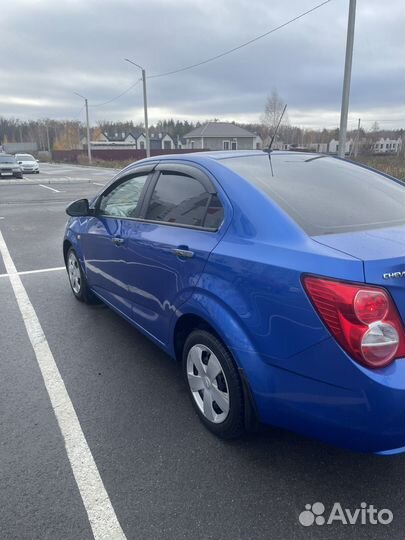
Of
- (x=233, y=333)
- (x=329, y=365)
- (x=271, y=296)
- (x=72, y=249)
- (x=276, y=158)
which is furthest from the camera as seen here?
(x=72, y=249)

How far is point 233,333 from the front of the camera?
2.31 meters

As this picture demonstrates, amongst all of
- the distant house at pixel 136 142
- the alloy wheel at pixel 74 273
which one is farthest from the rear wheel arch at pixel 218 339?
the distant house at pixel 136 142

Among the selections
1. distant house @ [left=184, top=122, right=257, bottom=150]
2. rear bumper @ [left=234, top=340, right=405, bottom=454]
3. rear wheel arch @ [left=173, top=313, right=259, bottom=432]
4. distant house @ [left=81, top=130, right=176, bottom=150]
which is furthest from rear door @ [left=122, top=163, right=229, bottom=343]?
distant house @ [left=81, top=130, right=176, bottom=150]

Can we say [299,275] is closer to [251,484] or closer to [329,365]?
[329,365]

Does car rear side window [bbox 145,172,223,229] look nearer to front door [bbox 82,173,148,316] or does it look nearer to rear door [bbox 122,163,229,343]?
rear door [bbox 122,163,229,343]

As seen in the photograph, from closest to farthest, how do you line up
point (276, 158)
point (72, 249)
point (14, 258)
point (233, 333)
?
point (233, 333)
point (276, 158)
point (72, 249)
point (14, 258)

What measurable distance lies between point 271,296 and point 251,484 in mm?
1041

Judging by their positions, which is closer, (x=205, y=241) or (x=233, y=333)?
(x=233, y=333)

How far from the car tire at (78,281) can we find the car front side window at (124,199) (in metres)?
0.95

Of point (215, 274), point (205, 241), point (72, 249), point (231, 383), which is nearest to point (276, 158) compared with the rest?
point (205, 241)

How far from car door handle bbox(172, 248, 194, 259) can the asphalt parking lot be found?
3.58 ft

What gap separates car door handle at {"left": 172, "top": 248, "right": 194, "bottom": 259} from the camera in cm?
264

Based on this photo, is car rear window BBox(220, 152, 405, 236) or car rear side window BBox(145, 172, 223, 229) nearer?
car rear window BBox(220, 152, 405, 236)

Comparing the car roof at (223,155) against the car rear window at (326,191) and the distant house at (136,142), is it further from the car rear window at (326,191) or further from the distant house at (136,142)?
the distant house at (136,142)
